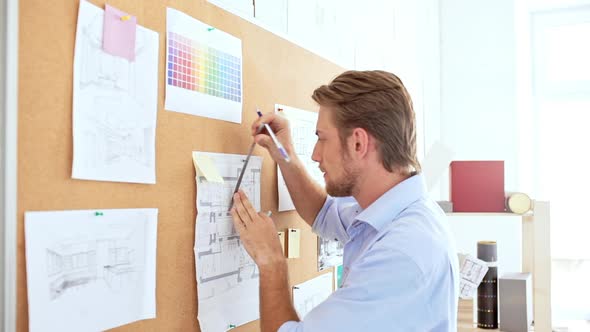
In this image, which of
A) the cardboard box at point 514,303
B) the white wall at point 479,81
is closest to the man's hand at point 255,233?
the cardboard box at point 514,303

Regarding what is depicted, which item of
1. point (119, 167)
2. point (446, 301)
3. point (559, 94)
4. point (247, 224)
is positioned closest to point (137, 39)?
point (119, 167)

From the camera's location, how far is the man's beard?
131cm

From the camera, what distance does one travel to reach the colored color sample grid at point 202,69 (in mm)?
1084

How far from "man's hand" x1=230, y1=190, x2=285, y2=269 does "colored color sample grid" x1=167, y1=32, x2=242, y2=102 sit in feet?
0.75

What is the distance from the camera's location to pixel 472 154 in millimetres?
3893

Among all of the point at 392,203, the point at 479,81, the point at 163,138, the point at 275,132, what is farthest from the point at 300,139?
the point at 479,81

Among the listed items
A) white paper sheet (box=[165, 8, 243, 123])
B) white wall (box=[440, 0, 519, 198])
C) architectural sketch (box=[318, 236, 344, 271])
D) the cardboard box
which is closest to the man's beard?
white paper sheet (box=[165, 8, 243, 123])

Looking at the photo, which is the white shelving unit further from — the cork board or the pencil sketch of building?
the pencil sketch of building

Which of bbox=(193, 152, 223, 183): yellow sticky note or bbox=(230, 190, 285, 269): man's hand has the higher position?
bbox=(193, 152, 223, 183): yellow sticky note

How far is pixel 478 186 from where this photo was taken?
2289 millimetres

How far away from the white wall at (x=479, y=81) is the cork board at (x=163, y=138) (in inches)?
97.2

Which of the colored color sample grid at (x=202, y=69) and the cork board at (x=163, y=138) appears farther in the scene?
the colored color sample grid at (x=202, y=69)

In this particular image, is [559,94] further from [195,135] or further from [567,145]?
[195,135]

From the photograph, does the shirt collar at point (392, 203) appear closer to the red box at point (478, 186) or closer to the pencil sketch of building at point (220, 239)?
the pencil sketch of building at point (220, 239)
